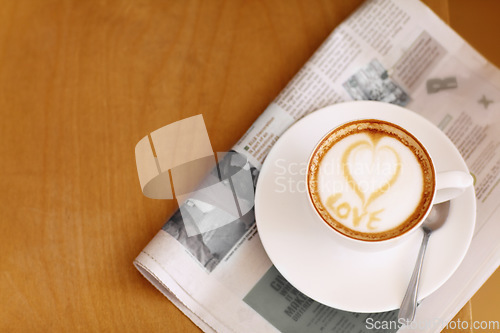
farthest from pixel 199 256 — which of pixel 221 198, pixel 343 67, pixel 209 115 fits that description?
pixel 343 67

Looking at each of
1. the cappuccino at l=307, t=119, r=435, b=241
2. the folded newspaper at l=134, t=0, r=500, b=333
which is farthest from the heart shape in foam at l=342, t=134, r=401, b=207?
the folded newspaper at l=134, t=0, r=500, b=333

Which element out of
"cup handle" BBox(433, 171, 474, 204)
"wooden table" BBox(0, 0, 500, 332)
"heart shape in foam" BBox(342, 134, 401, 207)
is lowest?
"wooden table" BBox(0, 0, 500, 332)

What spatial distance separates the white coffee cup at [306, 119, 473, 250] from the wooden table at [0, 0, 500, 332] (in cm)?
15

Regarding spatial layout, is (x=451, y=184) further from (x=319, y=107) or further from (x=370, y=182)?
(x=319, y=107)

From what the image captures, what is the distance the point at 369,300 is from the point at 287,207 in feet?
0.46

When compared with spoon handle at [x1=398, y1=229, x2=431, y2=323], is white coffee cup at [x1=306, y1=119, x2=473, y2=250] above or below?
above

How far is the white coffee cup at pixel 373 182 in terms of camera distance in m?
0.50

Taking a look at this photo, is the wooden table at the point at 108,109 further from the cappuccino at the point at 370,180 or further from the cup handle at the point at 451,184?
the cup handle at the point at 451,184

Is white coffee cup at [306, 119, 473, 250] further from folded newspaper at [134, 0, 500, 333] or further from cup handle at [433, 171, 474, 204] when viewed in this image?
folded newspaper at [134, 0, 500, 333]

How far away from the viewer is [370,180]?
519mm

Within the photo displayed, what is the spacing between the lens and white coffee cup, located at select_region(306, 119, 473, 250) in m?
0.50

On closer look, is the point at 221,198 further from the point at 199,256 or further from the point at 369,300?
the point at 369,300

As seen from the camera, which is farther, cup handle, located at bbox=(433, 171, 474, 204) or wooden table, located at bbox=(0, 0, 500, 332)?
wooden table, located at bbox=(0, 0, 500, 332)

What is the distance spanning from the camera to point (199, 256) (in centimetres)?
58
